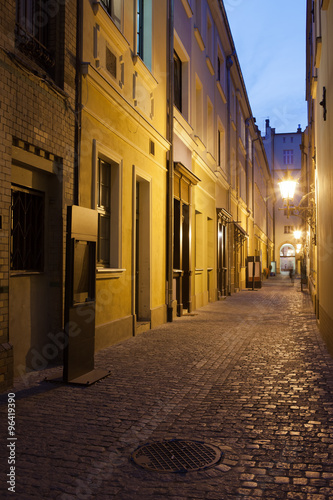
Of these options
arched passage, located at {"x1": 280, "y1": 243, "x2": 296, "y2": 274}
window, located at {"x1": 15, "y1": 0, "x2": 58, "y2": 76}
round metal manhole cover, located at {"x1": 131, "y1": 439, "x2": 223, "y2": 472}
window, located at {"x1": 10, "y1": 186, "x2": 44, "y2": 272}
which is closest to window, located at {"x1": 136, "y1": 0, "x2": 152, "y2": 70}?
window, located at {"x1": 15, "y1": 0, "x2": 58, "y2": 76}

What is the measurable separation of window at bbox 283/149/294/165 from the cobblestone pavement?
6243 cm

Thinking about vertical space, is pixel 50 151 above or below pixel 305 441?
above

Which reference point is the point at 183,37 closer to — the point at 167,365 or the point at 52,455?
the point at 167,365

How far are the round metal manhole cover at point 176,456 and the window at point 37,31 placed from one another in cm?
502

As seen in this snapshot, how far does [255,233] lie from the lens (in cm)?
4025

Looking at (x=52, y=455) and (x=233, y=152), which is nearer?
(x=52, y=455)

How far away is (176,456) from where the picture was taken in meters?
3.79

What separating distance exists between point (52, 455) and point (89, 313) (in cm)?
275

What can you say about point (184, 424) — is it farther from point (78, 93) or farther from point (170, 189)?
point (170, 189)

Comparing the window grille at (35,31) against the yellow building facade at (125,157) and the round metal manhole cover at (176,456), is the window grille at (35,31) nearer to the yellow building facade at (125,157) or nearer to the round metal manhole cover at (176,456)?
the yellow building facade at (125,157)

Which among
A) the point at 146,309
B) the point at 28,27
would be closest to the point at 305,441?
the point at 28,27

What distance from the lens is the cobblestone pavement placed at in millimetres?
3277

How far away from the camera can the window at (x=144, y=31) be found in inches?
433

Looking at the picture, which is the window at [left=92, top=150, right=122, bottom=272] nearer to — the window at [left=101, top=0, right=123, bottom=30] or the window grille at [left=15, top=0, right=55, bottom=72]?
the window grille at [left=15, top=0, right=55, bottom=72]
